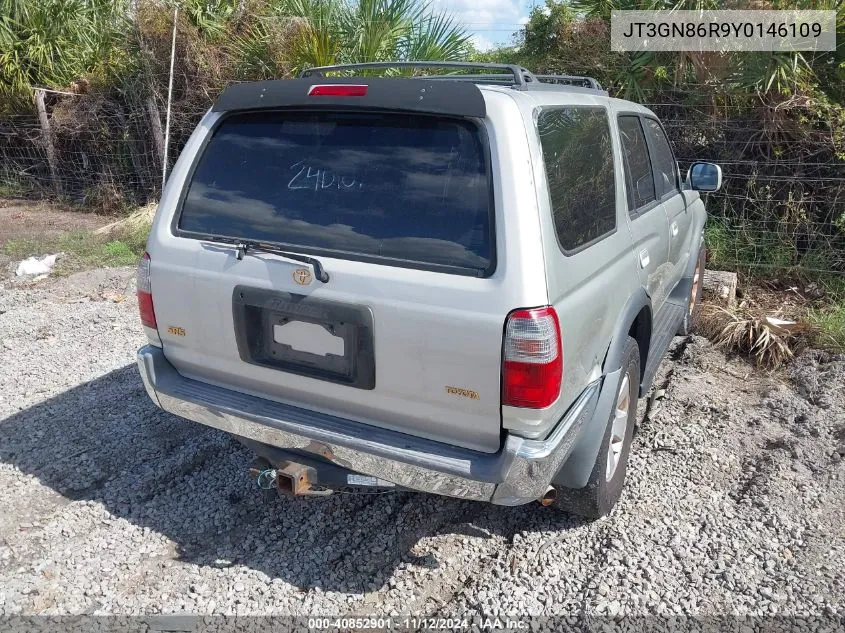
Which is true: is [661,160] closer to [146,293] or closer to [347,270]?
[347,270]

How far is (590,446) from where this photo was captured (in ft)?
9.23

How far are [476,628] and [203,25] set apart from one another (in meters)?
9.18

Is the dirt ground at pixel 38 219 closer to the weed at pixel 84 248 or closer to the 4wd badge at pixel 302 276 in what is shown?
the weed at pixel 84 248

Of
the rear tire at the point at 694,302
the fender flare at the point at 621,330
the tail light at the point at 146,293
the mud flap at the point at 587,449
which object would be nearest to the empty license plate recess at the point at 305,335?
the tail light at the point at 146,293

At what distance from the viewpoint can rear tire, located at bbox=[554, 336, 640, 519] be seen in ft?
9.75

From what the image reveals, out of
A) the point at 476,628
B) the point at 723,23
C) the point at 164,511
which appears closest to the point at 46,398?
the point at 164,511

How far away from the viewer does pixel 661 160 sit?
443cm

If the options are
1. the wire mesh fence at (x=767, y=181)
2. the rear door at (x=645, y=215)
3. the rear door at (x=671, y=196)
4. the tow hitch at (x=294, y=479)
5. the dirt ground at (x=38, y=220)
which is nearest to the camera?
the tow hitch at (x=294, y=479)

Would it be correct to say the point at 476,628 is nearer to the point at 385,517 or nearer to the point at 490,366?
the point at 385,517

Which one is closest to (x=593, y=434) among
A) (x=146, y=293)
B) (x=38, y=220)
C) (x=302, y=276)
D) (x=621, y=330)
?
(x=621, y=330)

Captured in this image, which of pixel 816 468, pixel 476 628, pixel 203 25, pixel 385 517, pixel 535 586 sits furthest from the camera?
pixel 203 25

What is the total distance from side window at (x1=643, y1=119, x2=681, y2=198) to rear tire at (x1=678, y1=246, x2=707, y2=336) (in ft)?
2.51

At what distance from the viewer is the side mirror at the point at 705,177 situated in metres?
4.63

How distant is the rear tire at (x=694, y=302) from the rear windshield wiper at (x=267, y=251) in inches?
128
